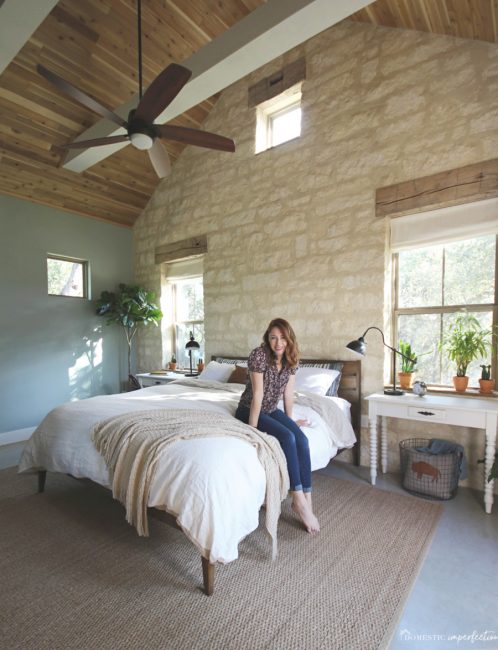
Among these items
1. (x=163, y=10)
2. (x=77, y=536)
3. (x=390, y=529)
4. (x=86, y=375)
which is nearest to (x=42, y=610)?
(x=77, y=536)

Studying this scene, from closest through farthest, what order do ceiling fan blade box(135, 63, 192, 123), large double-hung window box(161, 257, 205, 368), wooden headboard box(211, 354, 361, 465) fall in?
ceiling fan blade box(135, 63, 192, 123) < wooden headboard box(211, 354, 361, 465) < large double-hung window box(161, 257, 205, 368)

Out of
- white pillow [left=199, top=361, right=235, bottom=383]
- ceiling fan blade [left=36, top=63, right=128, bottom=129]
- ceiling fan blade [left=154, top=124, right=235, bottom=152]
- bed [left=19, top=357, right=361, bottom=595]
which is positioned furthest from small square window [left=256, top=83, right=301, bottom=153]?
bed [left=19, top=357, right=361, bottom=595]

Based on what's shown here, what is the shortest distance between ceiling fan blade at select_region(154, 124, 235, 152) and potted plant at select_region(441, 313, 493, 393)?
7.97 ft

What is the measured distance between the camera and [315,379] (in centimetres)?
325

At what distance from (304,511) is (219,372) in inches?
80.2

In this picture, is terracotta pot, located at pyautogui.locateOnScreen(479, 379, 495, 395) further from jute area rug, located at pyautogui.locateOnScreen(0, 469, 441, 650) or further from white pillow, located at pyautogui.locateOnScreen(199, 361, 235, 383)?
white pillow, located at pyautogui.locateOnScreen(199, 361, 235, 383)

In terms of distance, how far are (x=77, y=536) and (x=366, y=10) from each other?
491 cm

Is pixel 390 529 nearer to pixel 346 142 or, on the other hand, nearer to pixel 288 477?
pixel 288 477

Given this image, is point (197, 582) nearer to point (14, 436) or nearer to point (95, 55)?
point (14, 436)

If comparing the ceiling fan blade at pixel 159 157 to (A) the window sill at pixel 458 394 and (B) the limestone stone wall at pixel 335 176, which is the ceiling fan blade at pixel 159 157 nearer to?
(B) the limestone stone wall at pixel 335 176

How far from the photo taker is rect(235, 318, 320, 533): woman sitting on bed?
2137 millimetres

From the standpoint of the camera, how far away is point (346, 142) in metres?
3.57

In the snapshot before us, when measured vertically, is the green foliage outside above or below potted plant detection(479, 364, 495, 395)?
above

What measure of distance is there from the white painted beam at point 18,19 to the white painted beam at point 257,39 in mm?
1159
